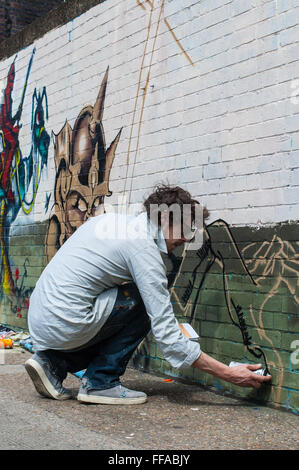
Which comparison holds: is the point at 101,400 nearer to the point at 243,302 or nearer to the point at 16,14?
the point at 243,302

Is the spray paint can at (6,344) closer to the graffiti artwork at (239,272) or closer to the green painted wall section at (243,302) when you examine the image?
the green painted wall section at (243,302)

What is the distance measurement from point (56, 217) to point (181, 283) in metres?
2.31

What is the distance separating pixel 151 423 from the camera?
381 centimetres

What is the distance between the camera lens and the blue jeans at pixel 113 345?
14.0ft

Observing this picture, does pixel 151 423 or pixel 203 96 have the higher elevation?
pixel 203 96

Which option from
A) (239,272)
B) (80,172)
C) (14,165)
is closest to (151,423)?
(239,272)

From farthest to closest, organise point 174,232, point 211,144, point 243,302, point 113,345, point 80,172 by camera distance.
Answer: point 80,172 < point 211,144 < point 243,302 < point 113,345 < point 174,232

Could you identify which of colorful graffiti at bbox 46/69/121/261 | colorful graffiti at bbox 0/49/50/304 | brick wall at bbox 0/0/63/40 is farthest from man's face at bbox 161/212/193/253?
brick wall at bbox 0/0/63/40

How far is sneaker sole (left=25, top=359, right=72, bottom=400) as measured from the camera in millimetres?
4305

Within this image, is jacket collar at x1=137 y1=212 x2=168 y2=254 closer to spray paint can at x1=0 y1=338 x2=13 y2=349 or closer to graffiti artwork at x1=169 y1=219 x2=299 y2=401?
graffiti artwork at x1=169 y1=219 x2=299 y2=401

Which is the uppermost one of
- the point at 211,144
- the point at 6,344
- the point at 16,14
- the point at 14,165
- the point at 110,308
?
the point at 16,14

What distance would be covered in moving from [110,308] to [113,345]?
0.90 feet

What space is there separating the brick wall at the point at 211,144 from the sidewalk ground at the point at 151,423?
274 mm

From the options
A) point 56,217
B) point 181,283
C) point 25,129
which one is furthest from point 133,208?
point 25,129
